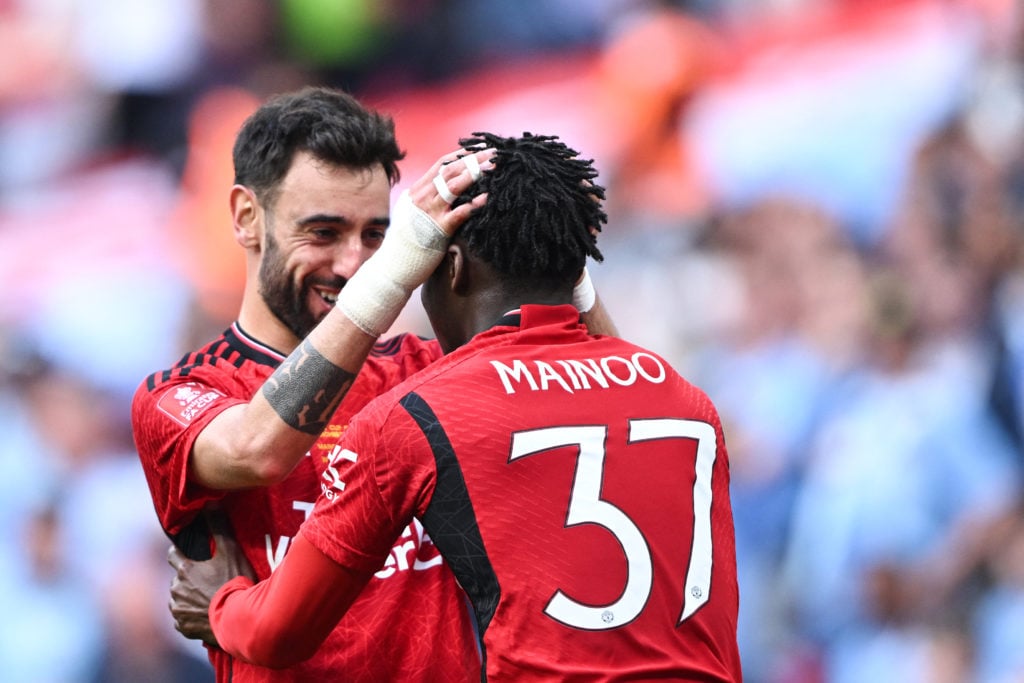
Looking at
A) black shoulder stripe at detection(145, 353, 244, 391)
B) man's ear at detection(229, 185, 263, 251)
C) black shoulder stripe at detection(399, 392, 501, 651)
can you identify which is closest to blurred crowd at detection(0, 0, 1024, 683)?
man's ear at detection(229, 185, 263, 251)

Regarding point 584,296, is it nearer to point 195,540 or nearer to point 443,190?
point 443,190

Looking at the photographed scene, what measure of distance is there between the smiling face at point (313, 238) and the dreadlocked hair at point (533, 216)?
2.34 ft

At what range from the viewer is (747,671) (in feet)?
22.7

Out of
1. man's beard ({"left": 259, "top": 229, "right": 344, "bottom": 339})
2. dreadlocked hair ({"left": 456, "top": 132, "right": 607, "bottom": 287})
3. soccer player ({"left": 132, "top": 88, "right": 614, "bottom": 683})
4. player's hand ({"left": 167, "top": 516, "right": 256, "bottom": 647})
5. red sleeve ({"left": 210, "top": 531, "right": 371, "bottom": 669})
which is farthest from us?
man's beard ({"left": 259, "top": 229, "right": 344, "bottom": 339})

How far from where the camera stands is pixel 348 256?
11.1 ft

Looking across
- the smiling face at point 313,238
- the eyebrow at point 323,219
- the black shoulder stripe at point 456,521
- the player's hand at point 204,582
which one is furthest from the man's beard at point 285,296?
Result: the black shoulder stripe at point 456,521

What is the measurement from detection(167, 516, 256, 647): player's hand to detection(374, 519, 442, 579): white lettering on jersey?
1.14 ft

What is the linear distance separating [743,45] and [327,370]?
518cm

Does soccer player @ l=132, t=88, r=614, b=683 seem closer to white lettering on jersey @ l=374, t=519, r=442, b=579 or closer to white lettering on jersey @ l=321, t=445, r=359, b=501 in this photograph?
white lettering on jersey @ l=374, t=519, r=442, b=579

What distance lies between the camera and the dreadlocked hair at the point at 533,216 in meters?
2.63

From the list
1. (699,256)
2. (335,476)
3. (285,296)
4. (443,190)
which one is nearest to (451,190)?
(443,190)

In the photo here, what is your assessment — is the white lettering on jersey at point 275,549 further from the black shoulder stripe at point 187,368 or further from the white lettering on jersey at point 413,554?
the black shoulder stripe at point 187,368

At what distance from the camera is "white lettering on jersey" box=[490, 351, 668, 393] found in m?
2.54

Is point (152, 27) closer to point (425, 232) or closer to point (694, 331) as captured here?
point (694, 331)
